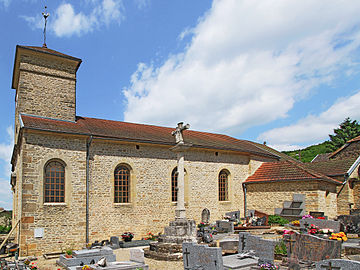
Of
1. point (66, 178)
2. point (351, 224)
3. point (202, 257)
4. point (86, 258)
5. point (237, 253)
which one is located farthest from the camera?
point (66, 178)

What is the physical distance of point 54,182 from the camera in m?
14.1

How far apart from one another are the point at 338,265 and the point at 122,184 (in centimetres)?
1162

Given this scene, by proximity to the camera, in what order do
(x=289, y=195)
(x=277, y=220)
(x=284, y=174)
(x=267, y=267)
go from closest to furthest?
(x=267, y=267) < (x=277, y=220) < (x=289, y=195) < (x=284, y=174)

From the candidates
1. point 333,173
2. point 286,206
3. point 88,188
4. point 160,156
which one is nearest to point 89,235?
point 88,188

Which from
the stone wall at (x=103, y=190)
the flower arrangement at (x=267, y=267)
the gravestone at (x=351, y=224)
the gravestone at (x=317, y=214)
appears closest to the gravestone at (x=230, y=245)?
the flower arrangement at (x=267, y=267)

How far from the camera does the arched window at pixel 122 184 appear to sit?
→ 15919mm

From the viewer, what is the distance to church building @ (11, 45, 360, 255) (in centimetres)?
1359

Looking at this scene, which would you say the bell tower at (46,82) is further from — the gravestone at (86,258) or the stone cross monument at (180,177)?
the gravestone at (86,258)

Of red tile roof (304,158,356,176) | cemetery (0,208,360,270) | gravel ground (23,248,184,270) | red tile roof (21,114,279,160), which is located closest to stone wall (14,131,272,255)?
red tile roof (21,114,279,160)

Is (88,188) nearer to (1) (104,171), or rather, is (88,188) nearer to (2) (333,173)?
(1) (104,171)

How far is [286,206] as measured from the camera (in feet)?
60.5

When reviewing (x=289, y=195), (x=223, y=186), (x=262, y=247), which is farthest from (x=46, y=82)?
(x=289, y=195)

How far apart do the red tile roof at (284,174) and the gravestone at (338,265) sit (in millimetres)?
12330

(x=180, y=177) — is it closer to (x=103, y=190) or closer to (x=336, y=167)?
(x=103, y=190)
